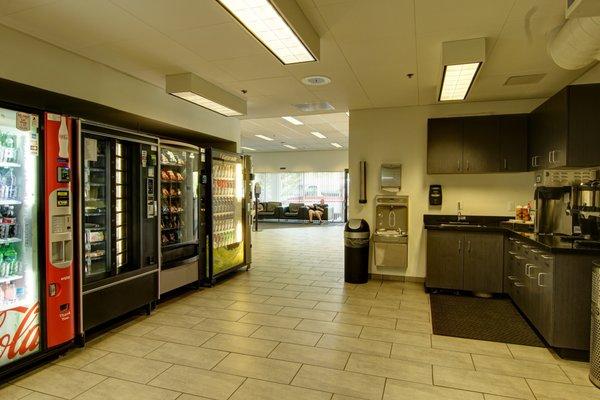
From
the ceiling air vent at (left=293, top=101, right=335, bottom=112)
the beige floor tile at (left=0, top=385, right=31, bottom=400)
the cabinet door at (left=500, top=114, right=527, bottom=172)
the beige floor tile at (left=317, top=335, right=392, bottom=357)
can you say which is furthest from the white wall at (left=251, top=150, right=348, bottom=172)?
the beige floor tile at (left=0, top=385, right=31, bottom=400)

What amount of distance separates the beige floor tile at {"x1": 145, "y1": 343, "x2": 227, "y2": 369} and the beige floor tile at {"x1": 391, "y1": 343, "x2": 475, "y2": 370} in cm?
154

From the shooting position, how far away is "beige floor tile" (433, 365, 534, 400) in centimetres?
260

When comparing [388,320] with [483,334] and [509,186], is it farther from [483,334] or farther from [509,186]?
[509,186]

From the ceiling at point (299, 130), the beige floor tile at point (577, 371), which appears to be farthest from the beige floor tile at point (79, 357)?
the ceiling at point (299, 130)

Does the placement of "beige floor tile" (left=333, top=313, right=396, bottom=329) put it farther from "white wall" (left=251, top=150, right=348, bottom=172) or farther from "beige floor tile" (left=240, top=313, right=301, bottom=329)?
"white wall" (left=251, top=150, right=348, bottom=172)

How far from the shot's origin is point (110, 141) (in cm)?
363

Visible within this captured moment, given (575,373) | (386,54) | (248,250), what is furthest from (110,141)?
(575,373)

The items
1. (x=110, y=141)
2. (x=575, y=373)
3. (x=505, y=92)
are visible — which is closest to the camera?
(x=575, y=373)

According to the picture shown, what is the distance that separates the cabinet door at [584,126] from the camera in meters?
3.46

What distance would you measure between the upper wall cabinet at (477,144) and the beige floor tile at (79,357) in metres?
4.72

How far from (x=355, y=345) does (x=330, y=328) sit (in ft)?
1.49

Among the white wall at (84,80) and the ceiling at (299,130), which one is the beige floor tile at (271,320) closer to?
the white wall at (84,80)

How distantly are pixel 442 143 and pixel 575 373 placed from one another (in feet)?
11.0

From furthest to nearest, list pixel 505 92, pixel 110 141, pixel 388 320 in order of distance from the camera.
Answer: pixel 505 92
pixel 388 320
pixel 110 141
